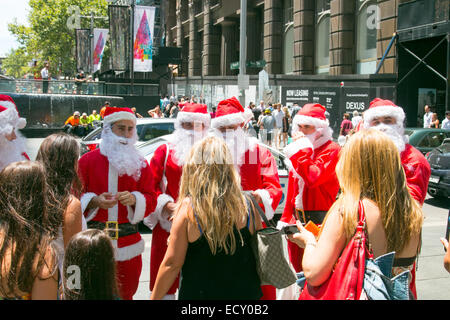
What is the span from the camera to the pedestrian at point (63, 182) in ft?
8.81

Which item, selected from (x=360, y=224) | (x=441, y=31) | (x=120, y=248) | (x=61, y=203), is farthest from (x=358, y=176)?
(x=441, y=31)

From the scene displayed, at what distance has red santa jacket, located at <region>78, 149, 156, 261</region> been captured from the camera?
3.79 metres

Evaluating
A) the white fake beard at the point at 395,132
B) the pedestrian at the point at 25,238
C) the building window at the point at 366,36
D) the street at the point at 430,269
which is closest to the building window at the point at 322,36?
the building window at the point at 366,36

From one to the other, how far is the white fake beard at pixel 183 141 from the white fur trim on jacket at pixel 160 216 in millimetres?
301

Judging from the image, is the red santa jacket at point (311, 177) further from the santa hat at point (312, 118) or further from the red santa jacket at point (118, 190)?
the red santa jacket at point (118, 190)

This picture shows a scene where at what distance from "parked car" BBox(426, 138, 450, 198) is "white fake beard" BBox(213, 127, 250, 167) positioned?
24.9 feet

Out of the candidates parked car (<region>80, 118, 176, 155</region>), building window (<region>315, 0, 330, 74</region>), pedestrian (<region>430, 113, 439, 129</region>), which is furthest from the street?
building window (<region>315, 0, 330, 74</region>)

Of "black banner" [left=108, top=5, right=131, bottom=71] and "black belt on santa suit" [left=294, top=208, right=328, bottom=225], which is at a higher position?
"black banner" [left=108, top=5, right=131, bottom=71]

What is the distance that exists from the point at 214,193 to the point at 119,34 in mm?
25107

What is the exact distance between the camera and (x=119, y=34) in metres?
26.2

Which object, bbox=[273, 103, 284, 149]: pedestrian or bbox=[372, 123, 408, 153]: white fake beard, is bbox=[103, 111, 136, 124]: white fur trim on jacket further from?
bbox=[273, 103, 284, 149]: pedestrian

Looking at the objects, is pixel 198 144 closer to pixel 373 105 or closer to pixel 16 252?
pixel 16 252

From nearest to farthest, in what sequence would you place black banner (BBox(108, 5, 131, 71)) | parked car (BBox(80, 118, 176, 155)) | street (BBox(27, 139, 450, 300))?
street (BBox(27, 139, 450, 300)), parked car (BBox(80, 118, 176, 155)), black banner (BBox(108, 5, 131, 71))
